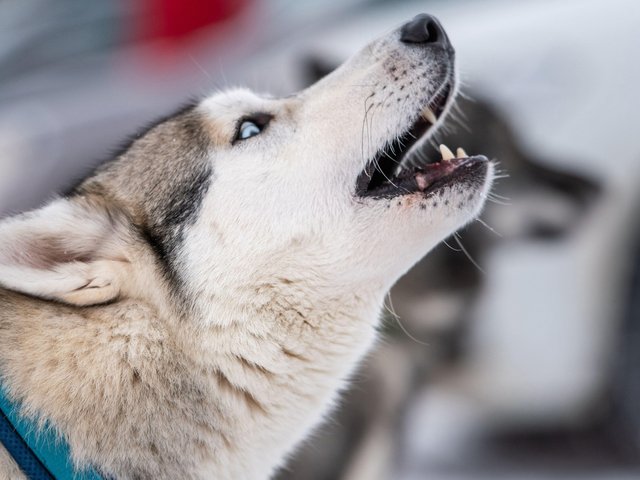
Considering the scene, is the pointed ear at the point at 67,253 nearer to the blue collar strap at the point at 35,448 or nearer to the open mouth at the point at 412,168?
the blue collar strap at the point at 35,448

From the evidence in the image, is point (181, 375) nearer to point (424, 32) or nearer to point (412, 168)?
point (412, 168)

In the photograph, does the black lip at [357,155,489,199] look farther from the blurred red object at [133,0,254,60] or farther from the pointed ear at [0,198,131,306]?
the blurred red object at [133,0,254,60]

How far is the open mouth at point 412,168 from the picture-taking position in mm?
2373

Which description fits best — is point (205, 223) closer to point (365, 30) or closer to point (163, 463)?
point (163, 463)

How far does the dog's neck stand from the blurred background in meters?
1.07

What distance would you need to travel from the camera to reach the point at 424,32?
2.46 meters

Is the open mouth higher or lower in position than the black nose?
lower

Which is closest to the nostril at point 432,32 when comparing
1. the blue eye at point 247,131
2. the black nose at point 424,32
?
the black nose at point 424,32

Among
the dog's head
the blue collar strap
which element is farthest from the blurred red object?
the blue collar strap

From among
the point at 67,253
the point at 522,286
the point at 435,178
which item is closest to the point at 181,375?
the point at 67,253

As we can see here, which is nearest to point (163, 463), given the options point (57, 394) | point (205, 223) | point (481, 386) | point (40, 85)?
point (57, 394)

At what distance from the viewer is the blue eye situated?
2.53 m

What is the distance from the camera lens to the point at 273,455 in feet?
7.94

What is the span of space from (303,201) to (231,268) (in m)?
0.25
